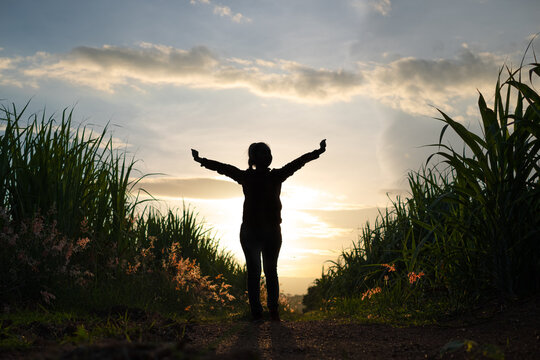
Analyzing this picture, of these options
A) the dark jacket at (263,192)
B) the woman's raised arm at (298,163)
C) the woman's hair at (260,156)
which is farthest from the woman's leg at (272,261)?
the woman's hair at (260,156)

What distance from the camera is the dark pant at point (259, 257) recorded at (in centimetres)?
543

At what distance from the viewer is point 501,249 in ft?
12.9

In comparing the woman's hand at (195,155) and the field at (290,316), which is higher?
the woman's hand at (195,155)

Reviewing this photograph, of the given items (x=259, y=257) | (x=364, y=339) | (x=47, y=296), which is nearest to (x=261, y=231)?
(x=259, y=257)

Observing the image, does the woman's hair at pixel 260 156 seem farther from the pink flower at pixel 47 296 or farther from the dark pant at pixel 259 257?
Answer: the pink flower at pixel 47 296

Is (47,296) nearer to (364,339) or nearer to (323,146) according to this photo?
(364,339)

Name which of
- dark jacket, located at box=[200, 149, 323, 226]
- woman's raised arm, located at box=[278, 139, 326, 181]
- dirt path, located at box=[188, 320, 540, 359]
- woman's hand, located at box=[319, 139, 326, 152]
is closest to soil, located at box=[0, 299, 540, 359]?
dirt path, located at box=[188, 320, 540, 359]

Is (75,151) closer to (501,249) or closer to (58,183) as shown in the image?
(58,183)

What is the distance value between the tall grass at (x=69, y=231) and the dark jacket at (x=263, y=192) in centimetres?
145

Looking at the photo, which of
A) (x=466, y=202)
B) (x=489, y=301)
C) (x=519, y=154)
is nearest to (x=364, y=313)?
(x=489, y=301)

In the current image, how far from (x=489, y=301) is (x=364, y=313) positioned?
1.49 metres

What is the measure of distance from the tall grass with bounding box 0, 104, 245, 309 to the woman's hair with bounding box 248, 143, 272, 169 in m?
1.80

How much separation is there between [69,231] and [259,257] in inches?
96.6

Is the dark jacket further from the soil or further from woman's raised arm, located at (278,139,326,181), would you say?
the soil
